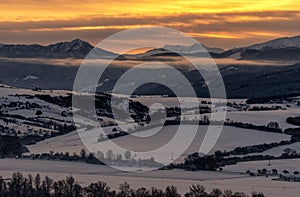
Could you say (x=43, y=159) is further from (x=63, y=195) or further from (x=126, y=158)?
(x=63, y=195)

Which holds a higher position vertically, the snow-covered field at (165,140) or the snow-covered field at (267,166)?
the snow-covered field at (165,140)

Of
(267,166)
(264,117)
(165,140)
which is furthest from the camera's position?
(264,117)

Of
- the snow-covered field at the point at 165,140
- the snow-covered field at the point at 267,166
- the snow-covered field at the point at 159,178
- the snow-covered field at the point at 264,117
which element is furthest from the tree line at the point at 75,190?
the snow-covered field at the point at 264,117

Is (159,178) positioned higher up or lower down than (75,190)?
higher up

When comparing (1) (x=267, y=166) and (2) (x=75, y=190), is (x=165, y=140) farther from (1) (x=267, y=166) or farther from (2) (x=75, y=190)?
(2) (x=75, y=190)

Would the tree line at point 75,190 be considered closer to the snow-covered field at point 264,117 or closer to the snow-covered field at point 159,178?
the snow-covered field at point 159,178

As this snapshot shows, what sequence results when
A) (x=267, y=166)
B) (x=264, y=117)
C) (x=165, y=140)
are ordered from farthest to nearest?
1. (x=264, y=117)
2. (x=165, y=140)
3. (x=267, y=166)

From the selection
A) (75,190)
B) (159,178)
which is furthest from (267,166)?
(75,190)

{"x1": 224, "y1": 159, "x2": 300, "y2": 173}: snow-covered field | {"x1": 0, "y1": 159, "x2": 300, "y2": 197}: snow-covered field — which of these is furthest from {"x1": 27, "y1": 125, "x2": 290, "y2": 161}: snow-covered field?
{"x1": 0, "y1": 159, "x2": 300, "y2": 197}: snow-covered field

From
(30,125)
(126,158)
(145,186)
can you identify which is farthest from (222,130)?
(145,186)

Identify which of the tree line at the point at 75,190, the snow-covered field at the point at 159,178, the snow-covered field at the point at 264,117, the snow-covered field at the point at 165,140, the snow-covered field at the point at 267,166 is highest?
the snow-covered field at the point at 264,117

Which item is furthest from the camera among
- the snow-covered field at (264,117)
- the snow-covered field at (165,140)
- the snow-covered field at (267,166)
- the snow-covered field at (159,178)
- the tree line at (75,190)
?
the snow-covered field at (264,117)

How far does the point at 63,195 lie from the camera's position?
7412cm

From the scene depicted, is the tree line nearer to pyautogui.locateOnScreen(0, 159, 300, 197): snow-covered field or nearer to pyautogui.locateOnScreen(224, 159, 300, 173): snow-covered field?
pyautogui.locateOnScreen(0, 159, 300, 197): snow-covered field
